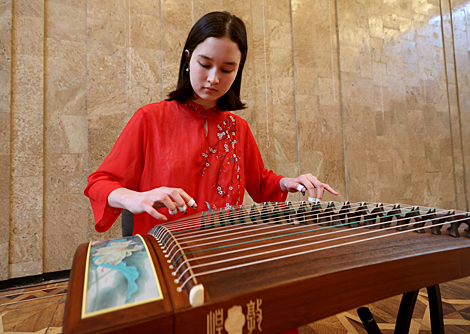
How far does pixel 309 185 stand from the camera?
44.6 inches

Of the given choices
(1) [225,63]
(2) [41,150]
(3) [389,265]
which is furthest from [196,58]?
(2) [41,150]

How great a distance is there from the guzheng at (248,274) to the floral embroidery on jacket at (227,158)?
521mm

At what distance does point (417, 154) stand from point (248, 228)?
453 centimetres

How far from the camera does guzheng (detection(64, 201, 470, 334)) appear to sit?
1.05 ft

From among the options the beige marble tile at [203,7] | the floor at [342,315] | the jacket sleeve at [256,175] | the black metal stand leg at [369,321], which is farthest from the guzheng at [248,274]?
the beige marble tile at [203,7]

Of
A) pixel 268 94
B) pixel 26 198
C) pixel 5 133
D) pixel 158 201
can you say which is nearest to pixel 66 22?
pixel 5 133

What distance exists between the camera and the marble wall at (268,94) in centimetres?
242

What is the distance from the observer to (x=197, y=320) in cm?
33

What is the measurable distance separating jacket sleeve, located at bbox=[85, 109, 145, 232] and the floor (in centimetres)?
100

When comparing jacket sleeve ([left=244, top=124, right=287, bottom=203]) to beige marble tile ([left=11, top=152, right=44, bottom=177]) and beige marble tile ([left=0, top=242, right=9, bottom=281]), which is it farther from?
beige marble tile ([left=0, top=242, right=9, bottom=281])

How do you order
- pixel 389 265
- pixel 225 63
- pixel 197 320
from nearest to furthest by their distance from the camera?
pixel 197 320 → pixel 389 265 → pixel 225 63

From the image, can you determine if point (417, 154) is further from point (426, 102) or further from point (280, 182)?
point (280, 182)

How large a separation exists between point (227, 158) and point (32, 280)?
88.9 inches

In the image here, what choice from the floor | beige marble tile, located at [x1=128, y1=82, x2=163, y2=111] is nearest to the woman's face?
the floor
